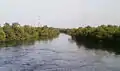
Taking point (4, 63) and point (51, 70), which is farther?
point (4, 63)

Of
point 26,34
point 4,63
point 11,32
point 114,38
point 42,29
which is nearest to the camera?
point 4,63

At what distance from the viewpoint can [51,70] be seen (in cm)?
1917

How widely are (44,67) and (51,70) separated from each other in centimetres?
134

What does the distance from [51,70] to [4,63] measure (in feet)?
17.0

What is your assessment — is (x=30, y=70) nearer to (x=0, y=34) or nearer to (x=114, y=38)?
(x=114, y=38)

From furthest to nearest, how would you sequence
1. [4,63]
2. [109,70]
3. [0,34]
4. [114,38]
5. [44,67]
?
[0,34] → [114,38] → [4,63] → [44,67] → [109,70]

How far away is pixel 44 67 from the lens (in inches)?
802

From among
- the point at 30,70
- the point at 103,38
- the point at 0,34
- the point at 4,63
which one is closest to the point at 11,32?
the point at 0,34

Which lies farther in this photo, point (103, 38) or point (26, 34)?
point (26, 34)

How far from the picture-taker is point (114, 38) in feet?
149

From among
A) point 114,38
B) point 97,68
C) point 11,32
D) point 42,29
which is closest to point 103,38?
point 114,38

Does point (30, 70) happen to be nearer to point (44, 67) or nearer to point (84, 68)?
point (44, 67)

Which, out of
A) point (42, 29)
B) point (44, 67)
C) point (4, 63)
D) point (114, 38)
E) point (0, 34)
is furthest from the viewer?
point (42, 29)

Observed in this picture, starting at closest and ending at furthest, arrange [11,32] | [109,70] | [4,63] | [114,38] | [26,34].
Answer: [109,70] < [4,63] < [114,38] < [11,32] < [26,34]
